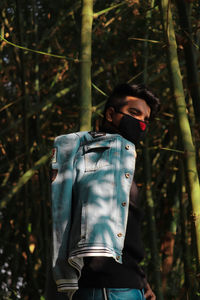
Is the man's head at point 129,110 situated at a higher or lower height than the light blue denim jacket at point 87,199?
higher

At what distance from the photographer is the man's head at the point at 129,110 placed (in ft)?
6.20

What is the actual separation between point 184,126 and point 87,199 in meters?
0.59

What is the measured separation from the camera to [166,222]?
4367mm

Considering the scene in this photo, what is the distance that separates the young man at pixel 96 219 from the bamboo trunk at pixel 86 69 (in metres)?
0.29

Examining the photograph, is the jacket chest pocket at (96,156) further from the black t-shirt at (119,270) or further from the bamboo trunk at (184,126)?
the bamboo trunk at (184,126)

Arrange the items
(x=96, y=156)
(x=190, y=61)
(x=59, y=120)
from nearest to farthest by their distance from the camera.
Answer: (x=96, y=156) < (x=190, y=61) < (x=59, y=120)

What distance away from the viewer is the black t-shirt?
1571 millimetres

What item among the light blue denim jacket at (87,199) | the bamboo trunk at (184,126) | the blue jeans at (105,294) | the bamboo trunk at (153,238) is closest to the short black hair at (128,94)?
the bamboo trunk at (184,126)

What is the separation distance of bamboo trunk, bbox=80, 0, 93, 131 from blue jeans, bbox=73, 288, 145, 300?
704 mm

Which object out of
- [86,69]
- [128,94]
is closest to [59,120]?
[86,69]

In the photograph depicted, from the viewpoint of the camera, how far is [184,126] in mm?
1976

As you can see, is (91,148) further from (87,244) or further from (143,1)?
(143,1)

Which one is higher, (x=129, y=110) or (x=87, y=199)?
(x=129, y=110)

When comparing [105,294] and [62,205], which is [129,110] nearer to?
[62,205]
